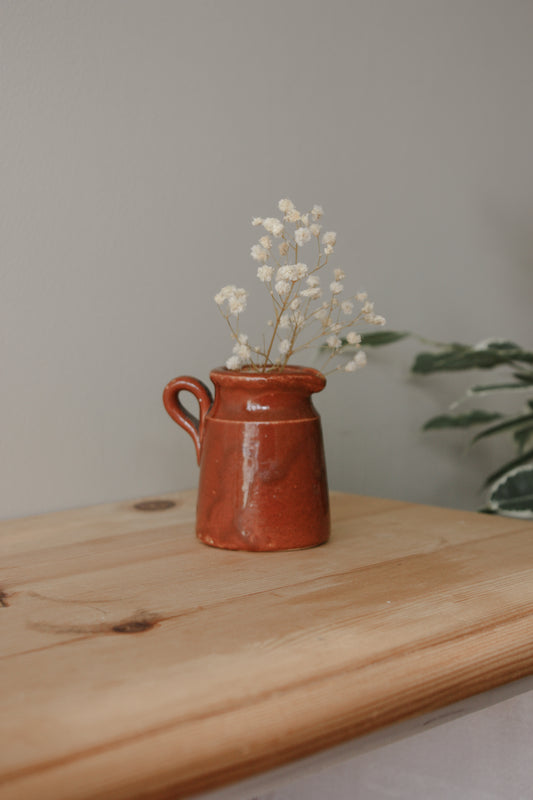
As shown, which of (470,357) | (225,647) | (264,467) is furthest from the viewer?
(470,357)

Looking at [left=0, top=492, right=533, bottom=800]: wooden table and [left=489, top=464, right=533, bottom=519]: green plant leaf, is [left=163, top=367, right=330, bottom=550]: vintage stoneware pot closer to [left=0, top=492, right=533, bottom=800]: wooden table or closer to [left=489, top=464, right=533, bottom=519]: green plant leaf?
[left=0, top=492, right=533, bottom=800]: wooden table

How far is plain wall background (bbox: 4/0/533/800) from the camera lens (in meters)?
0.88

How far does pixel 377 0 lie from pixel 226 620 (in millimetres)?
998

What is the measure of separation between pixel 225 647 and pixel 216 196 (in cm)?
67

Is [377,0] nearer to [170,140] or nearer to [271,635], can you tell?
[170,140]

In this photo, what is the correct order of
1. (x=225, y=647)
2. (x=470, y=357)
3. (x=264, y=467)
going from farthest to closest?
(x=470, y=357)
(x=264, y=467)
(x=225, y=647)

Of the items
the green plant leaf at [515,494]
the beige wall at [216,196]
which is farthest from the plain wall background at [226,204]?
the green plant leaf at [515,494]

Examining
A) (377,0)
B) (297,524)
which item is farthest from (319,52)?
(297,524)

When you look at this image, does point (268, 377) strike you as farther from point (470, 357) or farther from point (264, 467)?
point (470, 357)

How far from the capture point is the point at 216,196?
102cm

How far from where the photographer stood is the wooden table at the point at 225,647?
1.26 ft

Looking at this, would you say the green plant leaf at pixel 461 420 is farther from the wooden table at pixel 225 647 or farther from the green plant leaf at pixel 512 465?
the wooden table at pixel 225 647

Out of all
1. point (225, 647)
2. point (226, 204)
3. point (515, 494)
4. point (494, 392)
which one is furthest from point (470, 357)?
point (225, 647)

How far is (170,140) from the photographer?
0.97 m
